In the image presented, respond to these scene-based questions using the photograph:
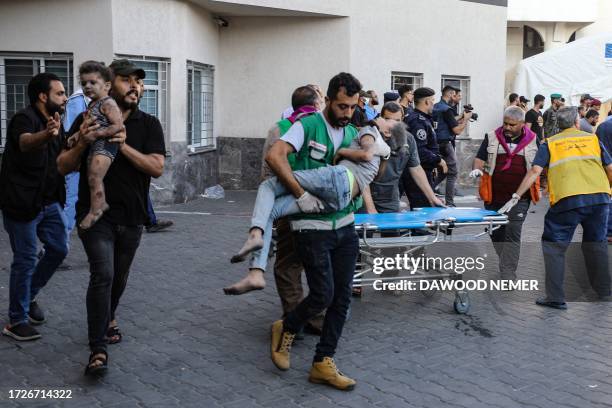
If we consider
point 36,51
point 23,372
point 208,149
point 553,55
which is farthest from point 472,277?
point 553,55

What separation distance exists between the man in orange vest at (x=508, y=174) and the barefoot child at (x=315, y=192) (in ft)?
9.17

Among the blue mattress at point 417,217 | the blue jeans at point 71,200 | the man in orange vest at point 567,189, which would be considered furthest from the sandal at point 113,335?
the man in orange vest at point 567,189

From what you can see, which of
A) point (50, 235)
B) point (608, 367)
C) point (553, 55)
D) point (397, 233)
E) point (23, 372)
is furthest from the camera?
point (553, 55)

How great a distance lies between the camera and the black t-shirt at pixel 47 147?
19.0ft

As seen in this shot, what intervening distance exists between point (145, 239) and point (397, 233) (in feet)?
13.2

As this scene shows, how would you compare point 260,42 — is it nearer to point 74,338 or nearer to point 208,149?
point 208,149

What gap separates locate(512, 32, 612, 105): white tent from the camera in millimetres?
21062

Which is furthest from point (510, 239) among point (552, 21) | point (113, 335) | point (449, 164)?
point (552, 21)

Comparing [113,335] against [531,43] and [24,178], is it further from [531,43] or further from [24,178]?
[531,43]

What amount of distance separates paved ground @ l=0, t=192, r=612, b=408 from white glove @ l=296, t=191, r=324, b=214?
1.09 m

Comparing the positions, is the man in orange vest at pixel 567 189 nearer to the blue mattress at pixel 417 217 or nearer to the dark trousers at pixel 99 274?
the blue mattress at pixel 417 217

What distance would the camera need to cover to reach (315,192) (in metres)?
5.00

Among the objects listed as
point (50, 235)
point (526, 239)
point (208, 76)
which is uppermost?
point (208, 76)

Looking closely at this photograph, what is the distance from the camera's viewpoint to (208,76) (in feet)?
51.5
